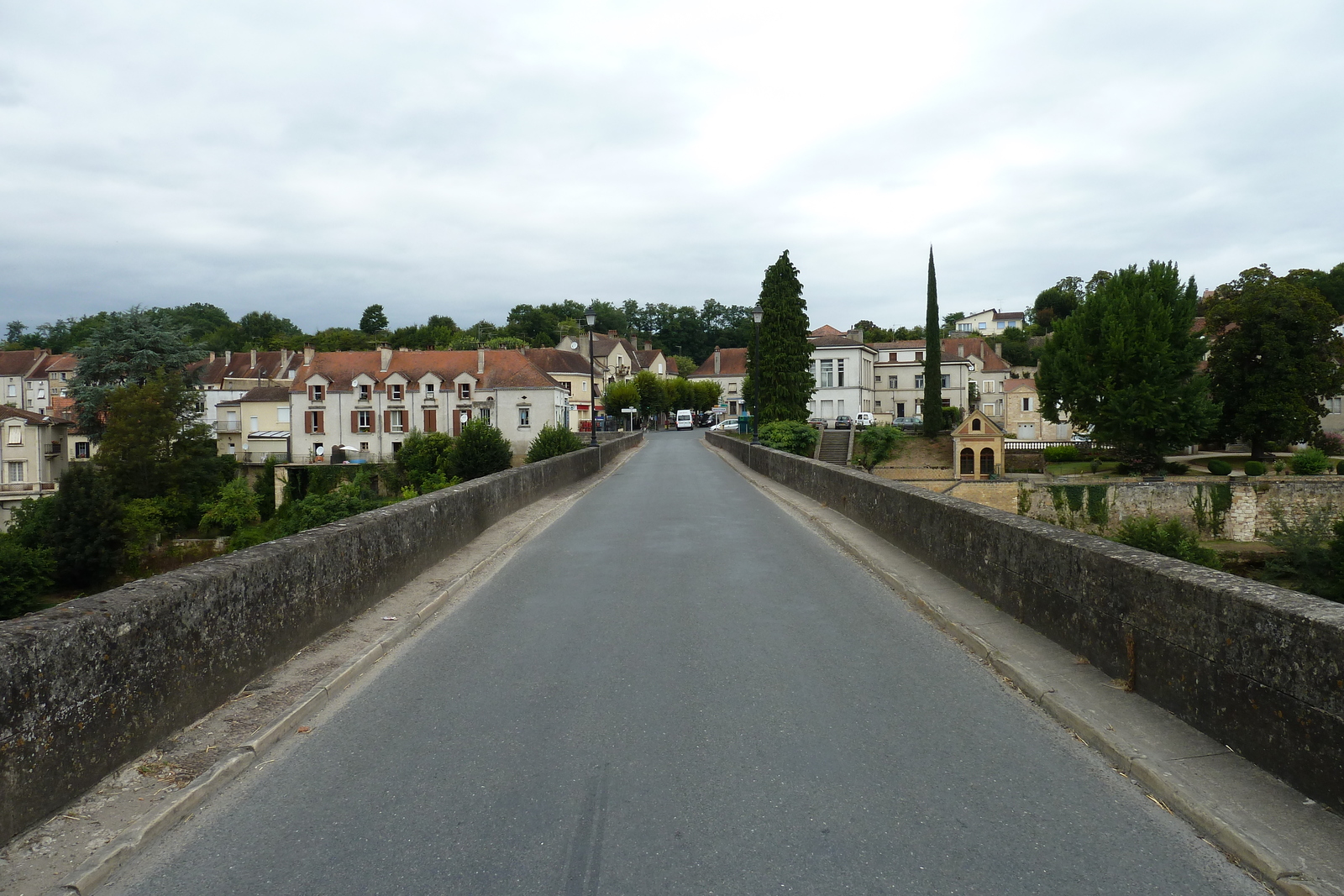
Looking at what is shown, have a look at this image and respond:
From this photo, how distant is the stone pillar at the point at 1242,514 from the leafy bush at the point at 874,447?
62.3ft

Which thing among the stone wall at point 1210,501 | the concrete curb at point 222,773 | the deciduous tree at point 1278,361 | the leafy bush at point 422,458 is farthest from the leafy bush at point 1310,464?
the concrete curb at point 222,773

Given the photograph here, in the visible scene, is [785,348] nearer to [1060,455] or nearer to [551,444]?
[1060,455]

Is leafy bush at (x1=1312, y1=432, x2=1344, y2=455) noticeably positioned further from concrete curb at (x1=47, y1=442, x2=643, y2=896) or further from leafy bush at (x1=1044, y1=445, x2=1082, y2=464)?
concrete curb at (x1=47, y1=442, x2=643, y2=896)

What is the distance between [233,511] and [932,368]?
171 feet

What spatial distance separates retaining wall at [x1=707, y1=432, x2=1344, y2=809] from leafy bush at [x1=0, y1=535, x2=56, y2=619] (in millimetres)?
43091

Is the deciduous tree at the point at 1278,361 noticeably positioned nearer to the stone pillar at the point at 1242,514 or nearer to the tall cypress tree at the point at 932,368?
the stone pillar at the point at 1242,514

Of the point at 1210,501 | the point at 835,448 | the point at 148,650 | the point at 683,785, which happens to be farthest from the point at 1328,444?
the point at 148,650

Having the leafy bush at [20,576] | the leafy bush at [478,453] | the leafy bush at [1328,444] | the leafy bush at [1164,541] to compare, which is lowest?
the leafy bush at [20,576]

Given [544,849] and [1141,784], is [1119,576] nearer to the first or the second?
[1141,784]

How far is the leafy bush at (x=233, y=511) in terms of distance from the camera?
197 feet

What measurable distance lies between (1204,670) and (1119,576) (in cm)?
110

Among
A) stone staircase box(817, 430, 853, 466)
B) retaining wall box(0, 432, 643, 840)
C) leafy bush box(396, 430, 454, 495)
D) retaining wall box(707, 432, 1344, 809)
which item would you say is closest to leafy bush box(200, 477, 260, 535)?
leafy bush box(396, 430, 454, 495)

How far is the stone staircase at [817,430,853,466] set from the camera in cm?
5472

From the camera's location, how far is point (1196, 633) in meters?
4.82
